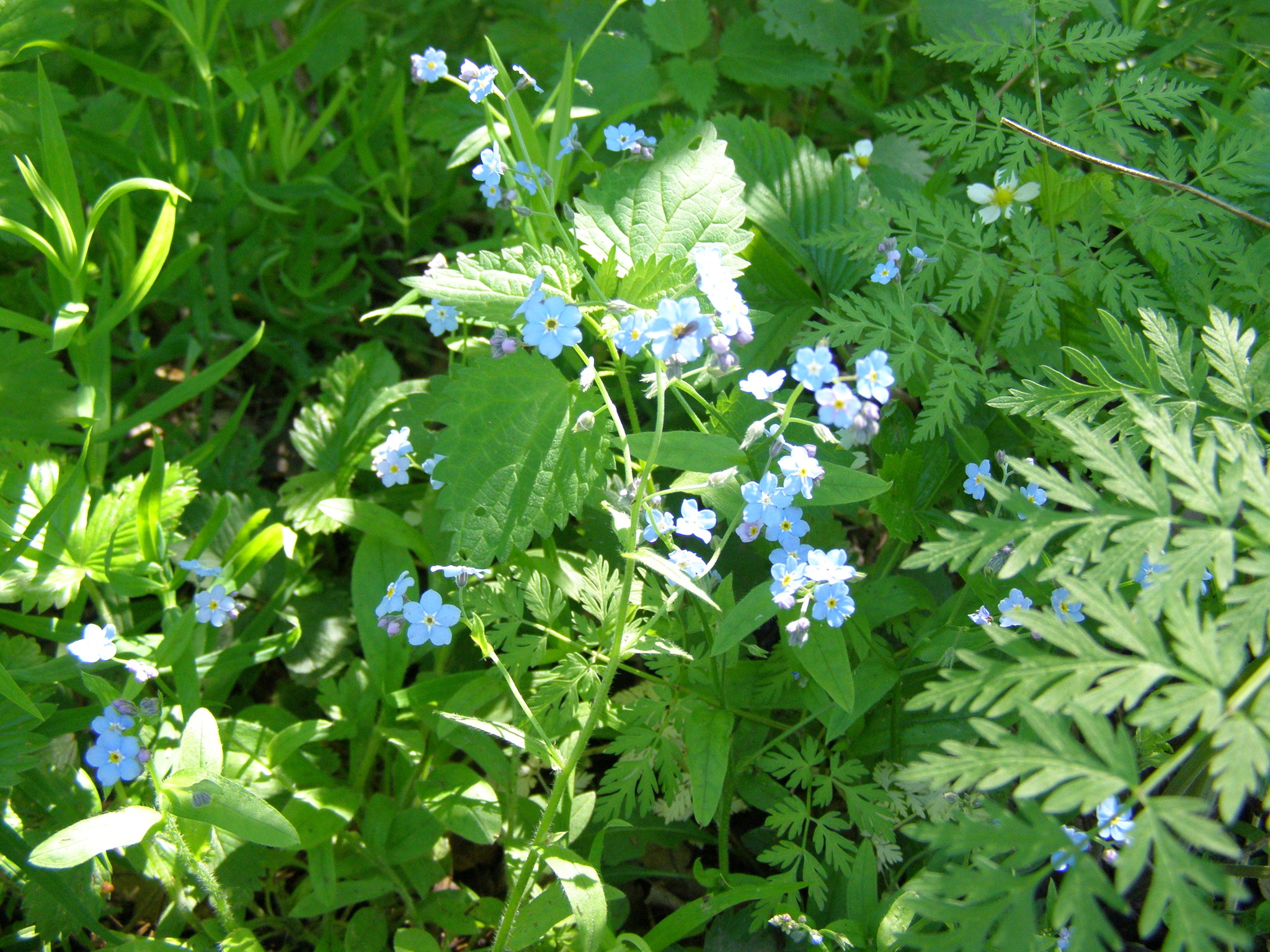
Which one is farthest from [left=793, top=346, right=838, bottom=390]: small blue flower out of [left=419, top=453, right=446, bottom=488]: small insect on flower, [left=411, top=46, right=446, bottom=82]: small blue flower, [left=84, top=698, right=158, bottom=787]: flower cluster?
[left=84, top=698, right=158, bottom=787]: flower cluster

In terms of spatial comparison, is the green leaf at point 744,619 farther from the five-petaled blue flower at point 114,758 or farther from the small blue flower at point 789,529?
the five-petaled blue flower at point 114,758

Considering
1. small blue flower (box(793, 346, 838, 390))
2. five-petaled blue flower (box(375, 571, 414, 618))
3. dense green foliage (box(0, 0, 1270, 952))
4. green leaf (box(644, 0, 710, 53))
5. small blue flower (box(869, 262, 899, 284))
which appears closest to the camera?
dense green foliage (box(0, 0, 1270, 952))

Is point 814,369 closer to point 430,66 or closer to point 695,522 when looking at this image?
point 695,522

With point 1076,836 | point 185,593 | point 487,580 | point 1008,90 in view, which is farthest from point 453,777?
point 1008,90

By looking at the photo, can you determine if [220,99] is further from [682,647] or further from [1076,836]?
[1076,836]

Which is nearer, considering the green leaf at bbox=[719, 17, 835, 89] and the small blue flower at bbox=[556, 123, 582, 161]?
the small blue flower at bbox=[556, 123, 582, 161]

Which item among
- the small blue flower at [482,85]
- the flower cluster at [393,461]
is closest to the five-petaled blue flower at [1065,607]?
the flower cluster at [393,461]

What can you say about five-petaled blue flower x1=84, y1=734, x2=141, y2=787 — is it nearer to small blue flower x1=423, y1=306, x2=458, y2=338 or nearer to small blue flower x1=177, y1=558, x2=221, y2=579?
small blue flower x1=177, y1=558, x2=221, y2=579

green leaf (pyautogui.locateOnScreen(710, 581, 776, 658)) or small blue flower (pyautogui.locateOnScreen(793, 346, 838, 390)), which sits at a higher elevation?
small blue flower (pyautogui.locateOnScreen(793, 346, 838, 390))
